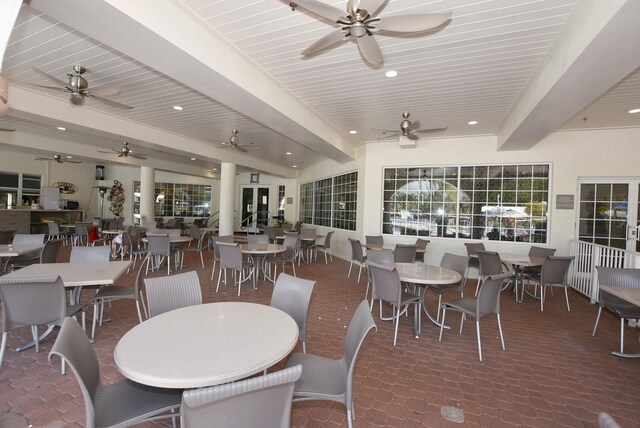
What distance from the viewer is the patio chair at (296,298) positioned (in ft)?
8.09

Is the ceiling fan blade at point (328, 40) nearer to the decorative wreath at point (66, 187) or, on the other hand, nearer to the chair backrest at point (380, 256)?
the chair backrest at point (380, 256)

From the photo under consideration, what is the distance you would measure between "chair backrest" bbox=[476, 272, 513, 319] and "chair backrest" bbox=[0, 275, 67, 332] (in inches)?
152

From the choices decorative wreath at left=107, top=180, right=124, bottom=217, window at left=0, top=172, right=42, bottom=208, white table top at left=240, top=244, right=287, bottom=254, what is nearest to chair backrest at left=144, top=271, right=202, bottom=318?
white table top at left=240, top=244, right=287, bottom=254

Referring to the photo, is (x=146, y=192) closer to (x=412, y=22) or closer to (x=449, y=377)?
(x=412, y=22)

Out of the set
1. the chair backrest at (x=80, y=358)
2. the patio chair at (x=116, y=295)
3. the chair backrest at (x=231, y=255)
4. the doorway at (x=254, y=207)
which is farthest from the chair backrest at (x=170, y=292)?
the doorway at (x=254, y=207)

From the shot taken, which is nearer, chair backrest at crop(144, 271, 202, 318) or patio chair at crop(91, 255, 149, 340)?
chair backrest at crop(144, 271, 202, 318)

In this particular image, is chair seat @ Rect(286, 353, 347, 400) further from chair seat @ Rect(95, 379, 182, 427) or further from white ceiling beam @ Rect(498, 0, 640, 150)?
white ceiling beam @ Rect(498, 0, 640, 150)

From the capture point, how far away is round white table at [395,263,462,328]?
327 cm

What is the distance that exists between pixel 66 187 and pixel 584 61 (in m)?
16.2

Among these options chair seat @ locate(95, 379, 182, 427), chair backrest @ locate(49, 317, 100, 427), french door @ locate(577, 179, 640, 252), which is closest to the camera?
chair backrest @ locate(49, 317, 100, 427)

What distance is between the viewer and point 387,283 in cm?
342

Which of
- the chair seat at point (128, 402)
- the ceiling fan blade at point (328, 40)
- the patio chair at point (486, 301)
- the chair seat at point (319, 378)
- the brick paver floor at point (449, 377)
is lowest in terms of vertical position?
the brick paver floor at point (449, 377)

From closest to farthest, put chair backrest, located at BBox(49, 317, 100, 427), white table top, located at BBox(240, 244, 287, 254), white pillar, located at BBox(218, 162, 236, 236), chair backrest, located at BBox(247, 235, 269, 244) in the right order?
1. chair backrest, located at BBox(49, 317, 100, 427)
2. white table top, located at BBox(240, 244, 287, 254)
3. chair backrest, located at BBox(247, 235, 269, 244)
4. white pillar, located at BBox(218, 162, 236, 236)

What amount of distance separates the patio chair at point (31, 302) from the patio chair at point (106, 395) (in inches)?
47.9
